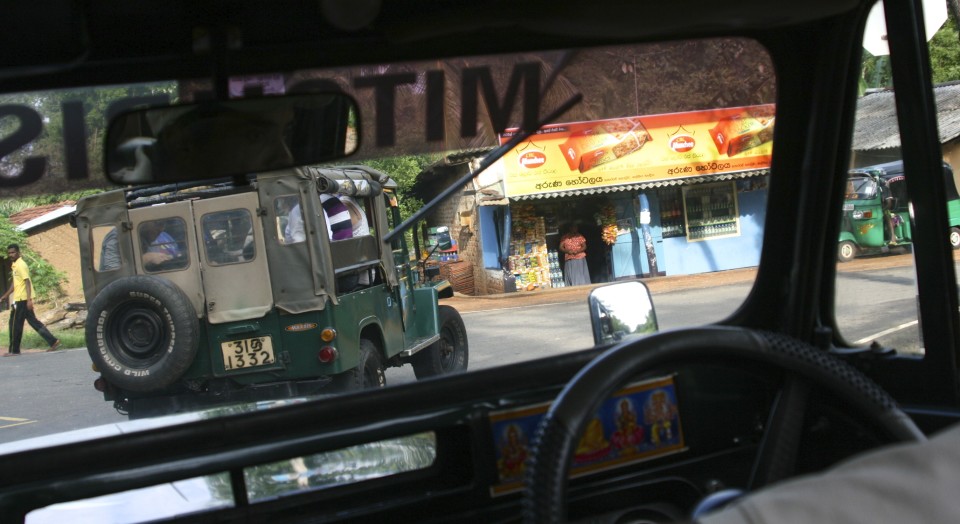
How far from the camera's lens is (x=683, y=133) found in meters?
2.87

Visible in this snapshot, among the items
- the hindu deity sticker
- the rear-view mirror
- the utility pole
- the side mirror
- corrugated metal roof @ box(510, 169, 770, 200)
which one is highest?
the utility pole

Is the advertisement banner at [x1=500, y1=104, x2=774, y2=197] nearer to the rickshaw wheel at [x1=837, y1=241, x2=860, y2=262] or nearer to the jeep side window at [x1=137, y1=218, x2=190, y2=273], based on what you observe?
the rickshaw wheel at [x1=837, y1=241, x2=860, y2=262]

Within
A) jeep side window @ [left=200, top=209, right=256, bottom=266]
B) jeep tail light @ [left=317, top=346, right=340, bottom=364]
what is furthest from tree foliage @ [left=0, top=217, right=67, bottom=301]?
jeep tail light @ [left=317, top=346, right=340, bottom=364]

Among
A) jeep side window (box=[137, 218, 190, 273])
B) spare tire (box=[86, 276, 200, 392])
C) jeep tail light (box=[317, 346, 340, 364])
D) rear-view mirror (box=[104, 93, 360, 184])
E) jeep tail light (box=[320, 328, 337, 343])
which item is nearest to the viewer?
rear-view mirror (box=[104, 93, 360, 184])

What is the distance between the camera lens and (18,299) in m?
2.33

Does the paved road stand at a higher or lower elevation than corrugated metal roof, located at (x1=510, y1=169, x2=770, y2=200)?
lower

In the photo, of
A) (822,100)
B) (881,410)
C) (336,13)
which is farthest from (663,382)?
(336,13)

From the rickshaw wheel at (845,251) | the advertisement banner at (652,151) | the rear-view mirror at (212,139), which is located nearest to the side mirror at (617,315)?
the advertisement banner at (652,151)

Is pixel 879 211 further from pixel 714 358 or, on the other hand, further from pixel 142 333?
pixel 142 333

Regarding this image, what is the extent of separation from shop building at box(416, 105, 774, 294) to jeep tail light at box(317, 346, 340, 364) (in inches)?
35.1

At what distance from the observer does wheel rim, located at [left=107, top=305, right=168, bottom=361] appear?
9.69 feet

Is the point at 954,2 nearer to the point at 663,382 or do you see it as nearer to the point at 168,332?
the point at 663,382

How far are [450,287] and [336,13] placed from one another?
1078mm

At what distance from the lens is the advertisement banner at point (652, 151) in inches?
109
